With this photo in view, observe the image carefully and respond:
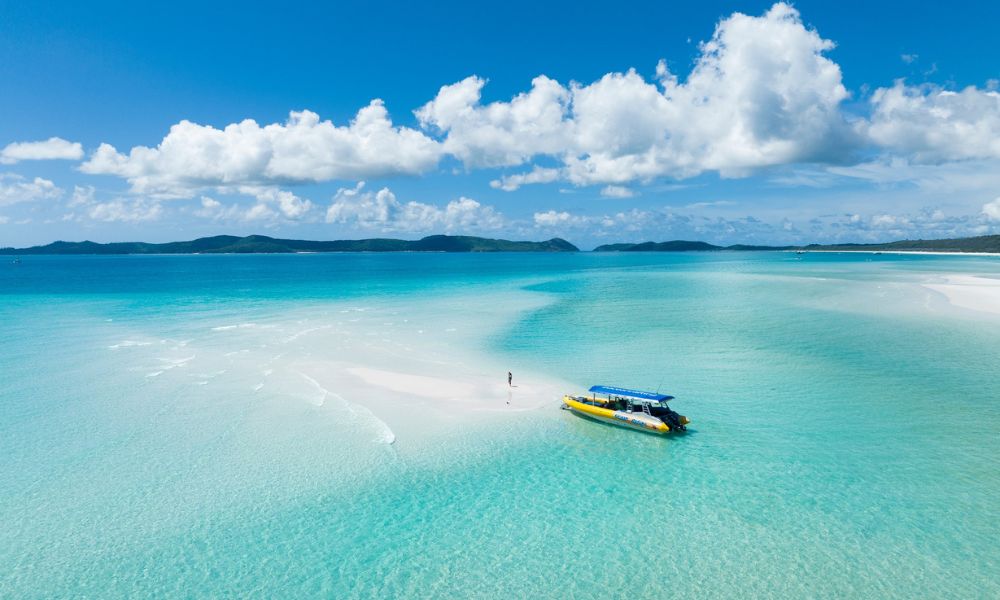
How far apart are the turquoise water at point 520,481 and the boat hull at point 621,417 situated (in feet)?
1.94

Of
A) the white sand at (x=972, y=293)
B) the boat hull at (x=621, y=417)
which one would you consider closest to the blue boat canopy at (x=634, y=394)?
the boat hull at (x=621, y=417)

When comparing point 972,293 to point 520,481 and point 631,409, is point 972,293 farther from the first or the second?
point 520,481

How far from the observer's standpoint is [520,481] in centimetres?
2584

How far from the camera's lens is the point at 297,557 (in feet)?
66.3

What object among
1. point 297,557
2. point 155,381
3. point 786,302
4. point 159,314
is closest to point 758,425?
point 297,557

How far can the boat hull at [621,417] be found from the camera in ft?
102

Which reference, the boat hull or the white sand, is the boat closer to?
the boat hull

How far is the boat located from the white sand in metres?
65.4

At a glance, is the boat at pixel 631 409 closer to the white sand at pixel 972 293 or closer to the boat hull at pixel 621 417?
the boat hull at pixel 621 417

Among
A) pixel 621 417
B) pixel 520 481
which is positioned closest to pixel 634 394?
pixel 621 417

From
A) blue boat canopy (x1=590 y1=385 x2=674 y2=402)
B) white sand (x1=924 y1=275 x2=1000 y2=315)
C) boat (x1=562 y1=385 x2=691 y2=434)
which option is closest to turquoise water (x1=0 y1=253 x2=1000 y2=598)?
boat (x1=562 y1=385 x2=691 y2=434)

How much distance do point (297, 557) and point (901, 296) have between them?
10538 centimetres

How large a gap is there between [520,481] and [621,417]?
9.08 meters

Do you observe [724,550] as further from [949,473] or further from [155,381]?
[155,381]
